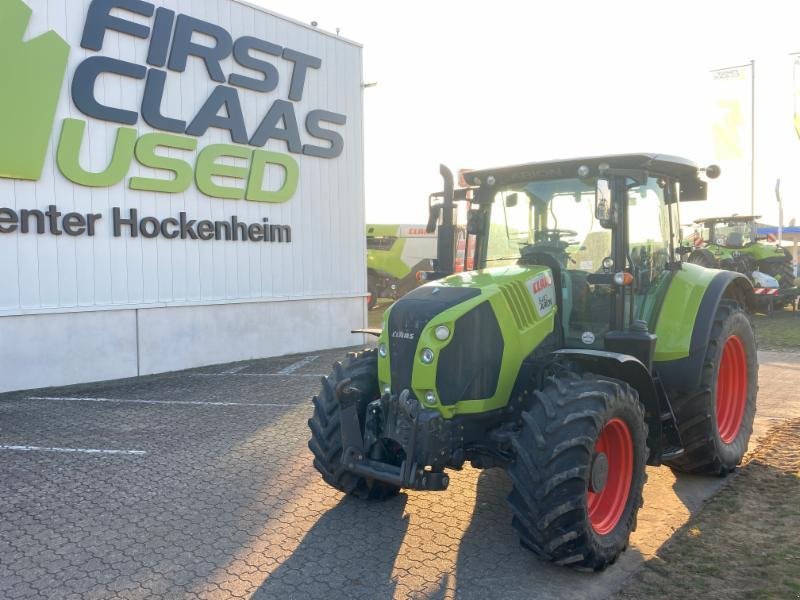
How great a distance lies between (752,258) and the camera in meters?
16.5

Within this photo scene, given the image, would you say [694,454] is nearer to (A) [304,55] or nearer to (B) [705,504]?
(B) [705,504]

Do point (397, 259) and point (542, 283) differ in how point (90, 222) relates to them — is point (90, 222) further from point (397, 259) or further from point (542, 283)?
point (397, 259)

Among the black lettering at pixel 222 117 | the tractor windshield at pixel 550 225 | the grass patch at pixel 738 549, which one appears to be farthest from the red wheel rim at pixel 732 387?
the black lettering at pixel 222 117

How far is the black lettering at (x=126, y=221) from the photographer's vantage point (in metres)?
9.21

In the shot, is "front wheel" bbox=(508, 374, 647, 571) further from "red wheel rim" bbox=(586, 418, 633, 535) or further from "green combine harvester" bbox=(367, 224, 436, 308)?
"green combine harvester" bbox=(367, 224, 436, 308)

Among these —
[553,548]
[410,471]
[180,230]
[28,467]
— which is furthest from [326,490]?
[180,230]

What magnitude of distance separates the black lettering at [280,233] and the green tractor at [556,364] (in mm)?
6535

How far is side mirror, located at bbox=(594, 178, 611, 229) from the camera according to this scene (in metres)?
4.12

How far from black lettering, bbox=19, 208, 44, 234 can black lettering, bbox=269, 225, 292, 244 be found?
11.8 ft

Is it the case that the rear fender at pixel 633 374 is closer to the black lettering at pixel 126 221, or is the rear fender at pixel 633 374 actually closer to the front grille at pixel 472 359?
the front grille at pixel 472 359

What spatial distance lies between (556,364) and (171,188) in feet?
24.4

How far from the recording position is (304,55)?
38.0 ft

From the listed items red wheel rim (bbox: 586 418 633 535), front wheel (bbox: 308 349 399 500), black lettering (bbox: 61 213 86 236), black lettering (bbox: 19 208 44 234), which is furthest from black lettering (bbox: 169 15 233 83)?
red wheel rim (bbox: 586 418 633 535)

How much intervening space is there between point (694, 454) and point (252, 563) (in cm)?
311
